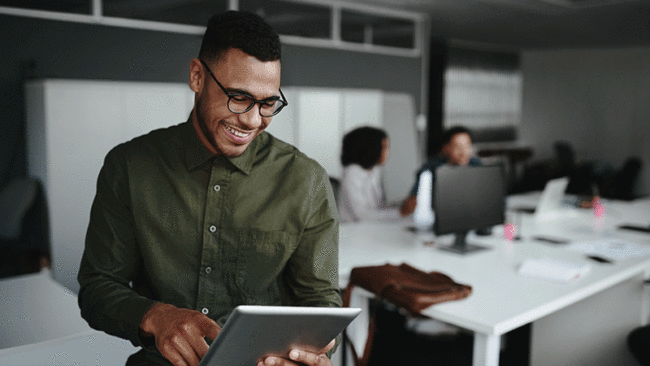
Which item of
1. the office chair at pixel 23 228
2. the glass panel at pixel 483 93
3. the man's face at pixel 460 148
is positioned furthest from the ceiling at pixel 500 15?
the man's face at pixel 460 148

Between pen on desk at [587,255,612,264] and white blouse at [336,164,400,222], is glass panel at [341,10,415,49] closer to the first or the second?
white blouse at [336,164,400,222]

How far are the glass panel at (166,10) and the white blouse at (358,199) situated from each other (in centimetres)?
189

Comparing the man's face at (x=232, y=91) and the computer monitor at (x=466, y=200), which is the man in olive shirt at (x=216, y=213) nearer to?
the man's face at (x=232, y=91)

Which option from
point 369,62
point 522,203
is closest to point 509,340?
point 522,203

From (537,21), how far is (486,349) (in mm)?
6685

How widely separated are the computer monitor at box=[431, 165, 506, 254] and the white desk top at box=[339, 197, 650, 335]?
0.50ft

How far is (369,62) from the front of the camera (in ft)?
22.6

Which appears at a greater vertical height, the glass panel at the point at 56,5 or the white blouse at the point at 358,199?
the glass panel at the point at 56,5

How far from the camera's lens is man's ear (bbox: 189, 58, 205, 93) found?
133 centimetres

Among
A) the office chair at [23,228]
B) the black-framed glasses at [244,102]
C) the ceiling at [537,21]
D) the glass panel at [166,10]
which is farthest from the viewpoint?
the ceiling at [537,21]

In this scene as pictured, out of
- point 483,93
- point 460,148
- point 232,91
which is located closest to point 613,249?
point 460,148

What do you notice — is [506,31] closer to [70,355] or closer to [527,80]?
[527,80]

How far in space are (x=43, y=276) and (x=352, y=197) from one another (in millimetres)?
2190

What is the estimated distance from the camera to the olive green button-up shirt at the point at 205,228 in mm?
1390
